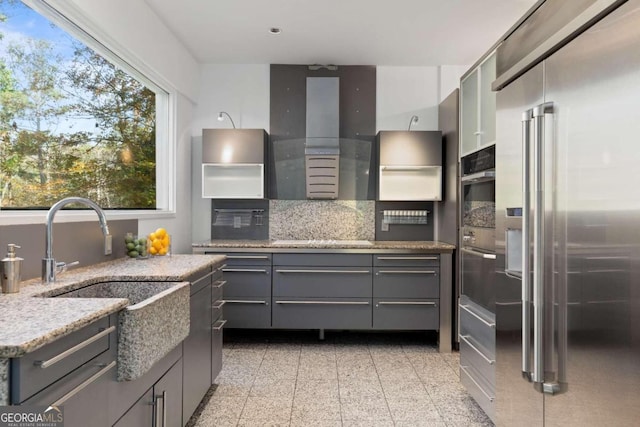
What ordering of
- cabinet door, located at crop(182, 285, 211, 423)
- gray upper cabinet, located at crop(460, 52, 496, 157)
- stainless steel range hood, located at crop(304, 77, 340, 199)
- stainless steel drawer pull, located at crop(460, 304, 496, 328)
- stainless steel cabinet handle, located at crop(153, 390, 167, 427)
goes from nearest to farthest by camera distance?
stainless steel cabinet handle, located at crop(153, 390, 167, 427) < cabinet door, located at crop(182, 285, 211, 423) < stainless steel drawer pull, located at crop(460, 304, 496, 328) < gray upper cabinet, located at crop(460, 52, 496, 157) < stainless steel range hood, located at crop(304, 77, 340, 199)

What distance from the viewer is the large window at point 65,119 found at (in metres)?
2.01

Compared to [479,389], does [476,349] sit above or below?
above

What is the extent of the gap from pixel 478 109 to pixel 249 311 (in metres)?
2.52

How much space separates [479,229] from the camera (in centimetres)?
274

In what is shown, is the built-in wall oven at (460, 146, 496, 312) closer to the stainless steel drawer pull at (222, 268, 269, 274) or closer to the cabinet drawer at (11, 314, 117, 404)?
the stainless steel drawer pull at (222, 268, 269, 274)

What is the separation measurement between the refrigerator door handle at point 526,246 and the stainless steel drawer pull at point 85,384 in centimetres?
146

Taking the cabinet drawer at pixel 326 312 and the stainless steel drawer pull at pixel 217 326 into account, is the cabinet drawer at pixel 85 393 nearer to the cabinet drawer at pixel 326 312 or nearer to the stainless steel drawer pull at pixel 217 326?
the stainless steel drawer pull at pixel 217 326

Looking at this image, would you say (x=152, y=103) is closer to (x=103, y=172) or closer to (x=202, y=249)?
(x=103, y=172)

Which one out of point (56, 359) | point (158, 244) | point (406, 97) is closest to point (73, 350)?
point (56, 359)

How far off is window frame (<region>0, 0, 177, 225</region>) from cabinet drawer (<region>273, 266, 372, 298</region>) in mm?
1193

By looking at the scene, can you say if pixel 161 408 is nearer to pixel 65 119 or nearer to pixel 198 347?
pixel 198 347

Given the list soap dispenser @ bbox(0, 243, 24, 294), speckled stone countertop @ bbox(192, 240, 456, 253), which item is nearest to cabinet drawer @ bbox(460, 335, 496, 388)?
speckled stone countertop @ bbox(192, 240, 456, 253)

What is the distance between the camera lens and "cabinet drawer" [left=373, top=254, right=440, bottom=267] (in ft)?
12.0

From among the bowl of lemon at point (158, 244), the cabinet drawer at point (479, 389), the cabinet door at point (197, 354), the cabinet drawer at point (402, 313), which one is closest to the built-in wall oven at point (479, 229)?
the cabinet drawer at point (479, 389)
